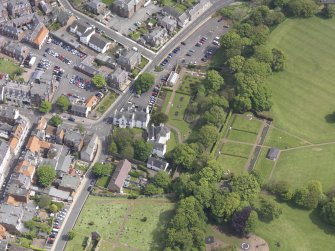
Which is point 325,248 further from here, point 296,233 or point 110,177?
point 110,177

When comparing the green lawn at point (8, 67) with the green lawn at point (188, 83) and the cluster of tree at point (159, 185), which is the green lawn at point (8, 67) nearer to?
the green lawn at point (188, 83)

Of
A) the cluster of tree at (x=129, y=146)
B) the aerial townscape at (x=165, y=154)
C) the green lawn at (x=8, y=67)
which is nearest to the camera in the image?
the aerial townscape at (x=165, y=154)

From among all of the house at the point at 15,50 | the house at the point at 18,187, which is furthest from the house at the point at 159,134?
the house at the point at 15,50

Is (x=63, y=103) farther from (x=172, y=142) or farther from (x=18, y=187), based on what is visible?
(x=172, y=142)

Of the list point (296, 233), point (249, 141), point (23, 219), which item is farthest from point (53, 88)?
point (296, 233)

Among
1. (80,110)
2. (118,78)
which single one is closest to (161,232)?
(80,110)

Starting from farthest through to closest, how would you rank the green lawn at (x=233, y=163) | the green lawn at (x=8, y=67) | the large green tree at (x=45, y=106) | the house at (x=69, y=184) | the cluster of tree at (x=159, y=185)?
1. the green lawn at (x=8, y=67)
2. the large green tree at (x=45, y=106)
3. the green lawn at (x=233, y=163)
4. the cluster of tree at (x=159, y=185)
5. the house at (x=69, y=184)

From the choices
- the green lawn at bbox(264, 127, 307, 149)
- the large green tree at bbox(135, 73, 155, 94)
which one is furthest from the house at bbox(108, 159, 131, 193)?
the green lawn at bbox(264, 127, 307, 149)
